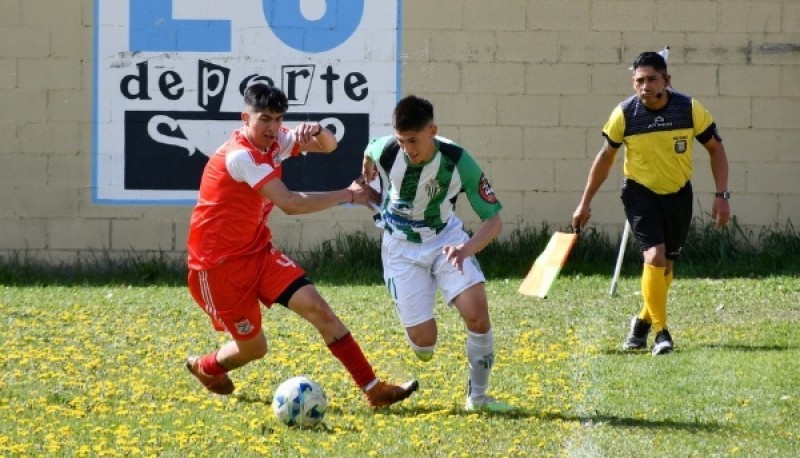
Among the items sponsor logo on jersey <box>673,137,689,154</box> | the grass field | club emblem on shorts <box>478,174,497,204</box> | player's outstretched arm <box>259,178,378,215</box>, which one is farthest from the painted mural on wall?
player's outstretched arm <box>259,178,378,215</box>

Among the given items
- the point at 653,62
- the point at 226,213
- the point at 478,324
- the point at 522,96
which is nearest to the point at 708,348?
the point at 653,62

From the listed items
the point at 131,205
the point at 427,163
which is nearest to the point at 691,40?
the point at 131,205

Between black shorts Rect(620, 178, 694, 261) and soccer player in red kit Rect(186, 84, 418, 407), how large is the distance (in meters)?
2.35

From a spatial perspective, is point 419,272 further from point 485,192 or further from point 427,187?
point 485,192

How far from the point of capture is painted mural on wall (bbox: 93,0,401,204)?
12.7m

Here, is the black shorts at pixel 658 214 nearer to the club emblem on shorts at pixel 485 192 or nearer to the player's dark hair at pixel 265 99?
the club emblem on shorts at pixel 485 192

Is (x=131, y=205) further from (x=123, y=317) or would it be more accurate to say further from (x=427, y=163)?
(x=427, y=163)

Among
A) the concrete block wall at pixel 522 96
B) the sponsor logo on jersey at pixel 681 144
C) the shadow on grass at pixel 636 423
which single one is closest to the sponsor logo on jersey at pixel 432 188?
the shadow on grass at pixel 636 423

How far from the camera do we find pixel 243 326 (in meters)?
7.33

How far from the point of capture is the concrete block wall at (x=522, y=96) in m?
12.6

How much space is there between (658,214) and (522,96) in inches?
154

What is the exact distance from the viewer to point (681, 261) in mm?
12375

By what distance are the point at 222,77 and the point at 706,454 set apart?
772cm

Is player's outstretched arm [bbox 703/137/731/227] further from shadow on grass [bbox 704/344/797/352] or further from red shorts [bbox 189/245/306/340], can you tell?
red shorts [bbox 189/245/306/340]
